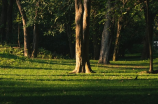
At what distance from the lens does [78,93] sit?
1238cm

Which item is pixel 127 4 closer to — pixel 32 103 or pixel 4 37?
pixel 32 103

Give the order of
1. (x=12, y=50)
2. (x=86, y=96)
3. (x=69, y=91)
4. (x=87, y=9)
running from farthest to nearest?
1. (x=12, y=50)
2. (x=87, y=9)
3. (x=69, y=91)
4. (x=86, y=96)

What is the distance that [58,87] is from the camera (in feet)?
45.2

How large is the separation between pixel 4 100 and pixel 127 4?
13.1 m

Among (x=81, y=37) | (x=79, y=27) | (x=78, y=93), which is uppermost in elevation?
(x=79, y=27)

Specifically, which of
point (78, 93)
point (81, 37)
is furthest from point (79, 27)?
point (78, 93)

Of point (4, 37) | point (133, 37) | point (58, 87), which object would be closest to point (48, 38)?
point (4, 37)

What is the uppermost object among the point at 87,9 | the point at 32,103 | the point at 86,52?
the point at 87,9

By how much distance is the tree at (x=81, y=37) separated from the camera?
19.9 m

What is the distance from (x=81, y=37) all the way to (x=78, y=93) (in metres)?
7.85

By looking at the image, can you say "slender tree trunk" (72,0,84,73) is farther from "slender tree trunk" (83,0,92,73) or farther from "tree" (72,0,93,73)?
"slender tree trunk" (83,0,92,73)

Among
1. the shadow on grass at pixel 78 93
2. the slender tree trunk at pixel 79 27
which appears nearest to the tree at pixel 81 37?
the slender tree trunk at pixel 79 27

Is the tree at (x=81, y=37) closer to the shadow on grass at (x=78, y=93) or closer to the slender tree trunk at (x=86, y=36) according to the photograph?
the slender tree trunk at (x=86, y=36)

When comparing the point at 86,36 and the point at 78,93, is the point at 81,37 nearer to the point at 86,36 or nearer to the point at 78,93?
the point at 86,36
